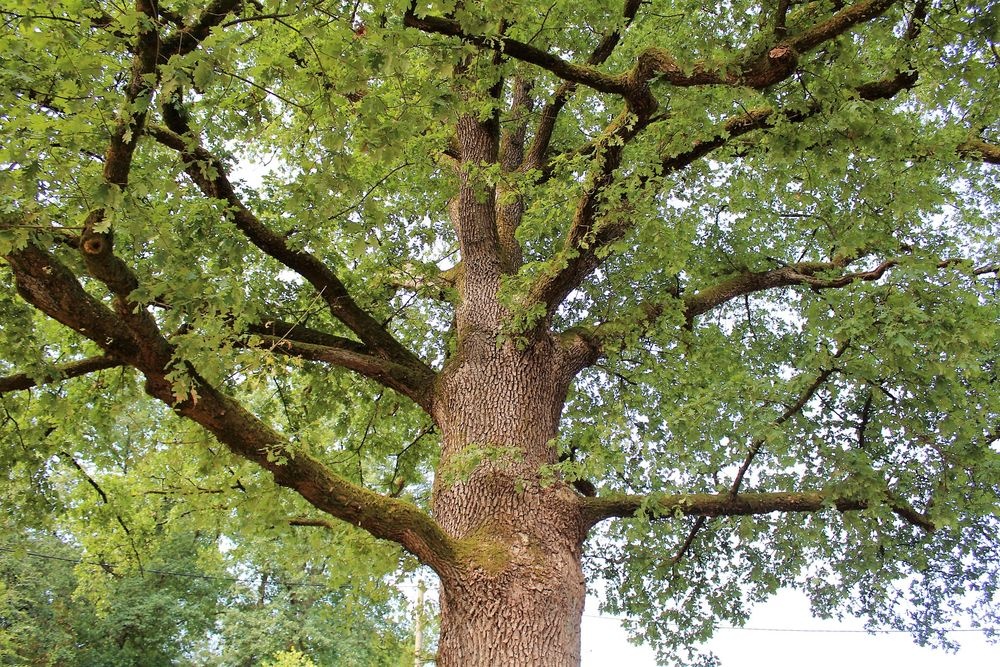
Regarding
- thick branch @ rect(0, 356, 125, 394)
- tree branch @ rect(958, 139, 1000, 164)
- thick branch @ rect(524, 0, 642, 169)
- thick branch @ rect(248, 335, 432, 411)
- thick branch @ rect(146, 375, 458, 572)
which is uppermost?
thick branch @ rect(524, 0, 642, 169)

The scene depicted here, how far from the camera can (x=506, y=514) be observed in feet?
13.5

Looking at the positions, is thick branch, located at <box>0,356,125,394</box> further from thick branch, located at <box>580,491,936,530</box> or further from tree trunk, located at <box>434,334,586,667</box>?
thick branch, located at <box>580,491,936,530</box>

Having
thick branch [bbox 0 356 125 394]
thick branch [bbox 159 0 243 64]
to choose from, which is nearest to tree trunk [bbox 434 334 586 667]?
thick branch [bbox 0 356 125 394]

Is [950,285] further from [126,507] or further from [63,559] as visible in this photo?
[63,559]

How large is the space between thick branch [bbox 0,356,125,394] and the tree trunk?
213 cm

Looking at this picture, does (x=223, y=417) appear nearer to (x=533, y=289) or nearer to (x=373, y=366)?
(x=373, y=366)

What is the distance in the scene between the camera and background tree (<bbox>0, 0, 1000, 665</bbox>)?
3.14 metres

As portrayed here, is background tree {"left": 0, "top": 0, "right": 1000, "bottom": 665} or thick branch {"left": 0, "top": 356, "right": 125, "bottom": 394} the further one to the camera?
thick branch {"left": 0, "top": 356, "right": 125, "bottom": 394}

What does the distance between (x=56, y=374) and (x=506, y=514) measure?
278 centimetres

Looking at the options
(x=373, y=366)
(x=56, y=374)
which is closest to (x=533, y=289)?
(x=373, y=366)

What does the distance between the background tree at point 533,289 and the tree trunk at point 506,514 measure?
0.02m

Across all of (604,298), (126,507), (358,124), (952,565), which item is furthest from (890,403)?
(126,507)

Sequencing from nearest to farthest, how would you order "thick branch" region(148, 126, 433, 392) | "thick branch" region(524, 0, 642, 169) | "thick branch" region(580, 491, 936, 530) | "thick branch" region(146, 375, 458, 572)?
"thick branch" region(146, 375, 458, 572) < "thick branch" region(580, 491, 936, 530) < "thick branch" region(148, 126, 433, 392) < "thick branch" region(524, 0, 642, 169)

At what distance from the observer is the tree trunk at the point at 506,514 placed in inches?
144
